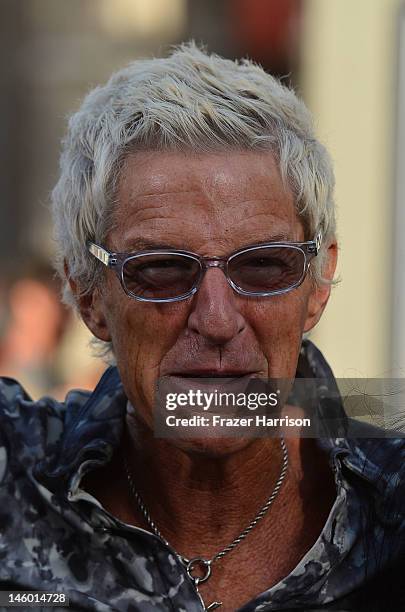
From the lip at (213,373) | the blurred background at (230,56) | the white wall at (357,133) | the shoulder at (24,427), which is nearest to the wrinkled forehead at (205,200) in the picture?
the lip at (213,373)

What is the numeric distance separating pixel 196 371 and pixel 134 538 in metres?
0.34

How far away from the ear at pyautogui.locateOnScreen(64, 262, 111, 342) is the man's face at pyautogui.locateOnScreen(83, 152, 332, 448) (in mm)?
146

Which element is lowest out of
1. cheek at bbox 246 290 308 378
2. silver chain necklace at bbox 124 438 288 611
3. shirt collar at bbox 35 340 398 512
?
silver chain necklace at bbox 124 438 288 611

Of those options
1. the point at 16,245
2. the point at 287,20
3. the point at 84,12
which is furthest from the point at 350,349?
the point at 84,12

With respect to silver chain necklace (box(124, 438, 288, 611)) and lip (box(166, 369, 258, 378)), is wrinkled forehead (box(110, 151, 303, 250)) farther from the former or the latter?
silver chain necklace (box(124, 438, 288, 611))

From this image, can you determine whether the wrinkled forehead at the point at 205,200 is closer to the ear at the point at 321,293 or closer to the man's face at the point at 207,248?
the man's face at the point at 207,248

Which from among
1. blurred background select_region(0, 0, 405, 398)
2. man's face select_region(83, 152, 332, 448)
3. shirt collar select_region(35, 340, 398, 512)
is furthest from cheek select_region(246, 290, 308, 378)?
blurred background select_region(0, 0, 405, 398)

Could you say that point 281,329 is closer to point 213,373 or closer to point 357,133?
point 213,373

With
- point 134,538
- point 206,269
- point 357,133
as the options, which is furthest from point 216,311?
point 357,133

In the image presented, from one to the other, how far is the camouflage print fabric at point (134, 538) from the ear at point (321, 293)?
6 cm

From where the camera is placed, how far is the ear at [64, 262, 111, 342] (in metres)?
2.01

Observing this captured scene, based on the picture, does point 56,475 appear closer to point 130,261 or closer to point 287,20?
point 130,261

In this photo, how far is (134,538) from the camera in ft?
6.08

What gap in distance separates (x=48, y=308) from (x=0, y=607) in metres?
2.66
